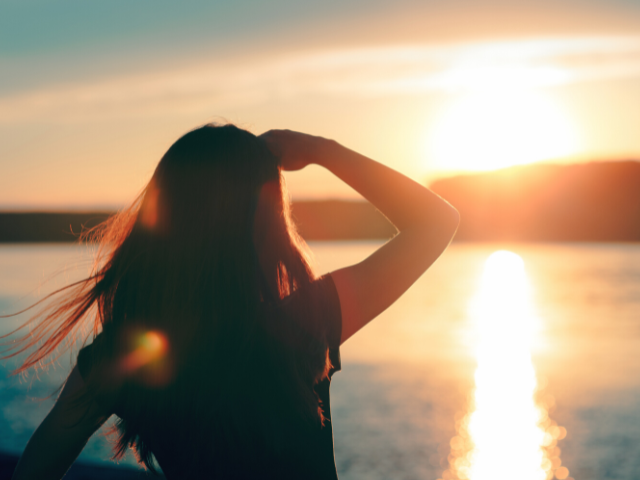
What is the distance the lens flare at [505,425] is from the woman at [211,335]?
39.8ft

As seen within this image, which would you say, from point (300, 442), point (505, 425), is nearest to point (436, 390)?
point (505, 425)

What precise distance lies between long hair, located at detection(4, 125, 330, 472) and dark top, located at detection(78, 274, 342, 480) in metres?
0.02

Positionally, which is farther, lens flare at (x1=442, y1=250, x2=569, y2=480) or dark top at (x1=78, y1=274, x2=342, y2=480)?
lens flare at (x1=442, y1=250, x2=569, y2=480)

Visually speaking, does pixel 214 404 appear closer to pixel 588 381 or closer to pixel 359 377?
pixel 359 377

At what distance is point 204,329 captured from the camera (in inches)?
44.1

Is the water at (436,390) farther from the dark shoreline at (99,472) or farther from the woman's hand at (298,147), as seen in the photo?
the woman's hand at (298,147)

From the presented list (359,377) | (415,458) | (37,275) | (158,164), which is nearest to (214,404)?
(158,164)

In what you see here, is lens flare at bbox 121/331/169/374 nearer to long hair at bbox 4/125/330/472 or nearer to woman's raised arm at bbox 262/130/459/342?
long hair at bbox 4/125/330/472

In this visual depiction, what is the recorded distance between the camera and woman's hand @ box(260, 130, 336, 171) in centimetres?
145

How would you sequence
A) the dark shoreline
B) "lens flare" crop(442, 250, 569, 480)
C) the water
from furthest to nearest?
"lens flare" crop(442, 250, 569, 480), the water, the dark shoreline

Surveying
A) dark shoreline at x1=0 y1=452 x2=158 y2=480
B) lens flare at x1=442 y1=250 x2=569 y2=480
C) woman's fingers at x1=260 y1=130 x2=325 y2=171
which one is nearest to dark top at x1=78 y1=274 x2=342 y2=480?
woman's fingers at x1=260 y1=130 x2=325 y2=171

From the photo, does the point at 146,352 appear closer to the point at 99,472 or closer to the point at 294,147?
the point at 294,147

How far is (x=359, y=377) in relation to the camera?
17734 millimetres

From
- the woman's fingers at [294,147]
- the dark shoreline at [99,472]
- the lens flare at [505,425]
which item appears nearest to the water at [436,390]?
the lens flare at [505,425]
